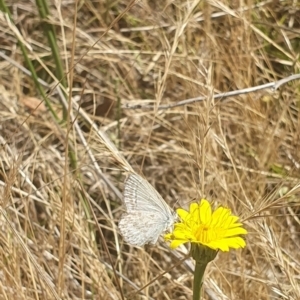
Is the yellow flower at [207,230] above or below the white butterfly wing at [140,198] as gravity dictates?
below

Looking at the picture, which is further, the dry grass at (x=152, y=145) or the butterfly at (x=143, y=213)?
the dry grass at (x=152, y=145)

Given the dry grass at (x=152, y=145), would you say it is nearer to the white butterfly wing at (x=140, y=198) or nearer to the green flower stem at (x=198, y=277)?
the white butterfly wing at (x=140, y=198)

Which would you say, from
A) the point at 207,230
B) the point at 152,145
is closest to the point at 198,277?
the point at 207,230

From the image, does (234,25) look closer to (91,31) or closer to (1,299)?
(91,31)

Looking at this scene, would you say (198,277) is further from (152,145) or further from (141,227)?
(152,145)

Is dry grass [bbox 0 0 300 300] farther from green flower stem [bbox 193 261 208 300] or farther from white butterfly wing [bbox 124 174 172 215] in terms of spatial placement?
green flower stem [bbox 193 261 208 300]

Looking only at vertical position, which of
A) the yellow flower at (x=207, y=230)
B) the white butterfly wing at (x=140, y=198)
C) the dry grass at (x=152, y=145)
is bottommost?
the dry grass at (x=152, y=145)

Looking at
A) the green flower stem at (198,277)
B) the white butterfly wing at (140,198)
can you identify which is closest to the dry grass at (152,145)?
the white butterfly wing at (140,198)
